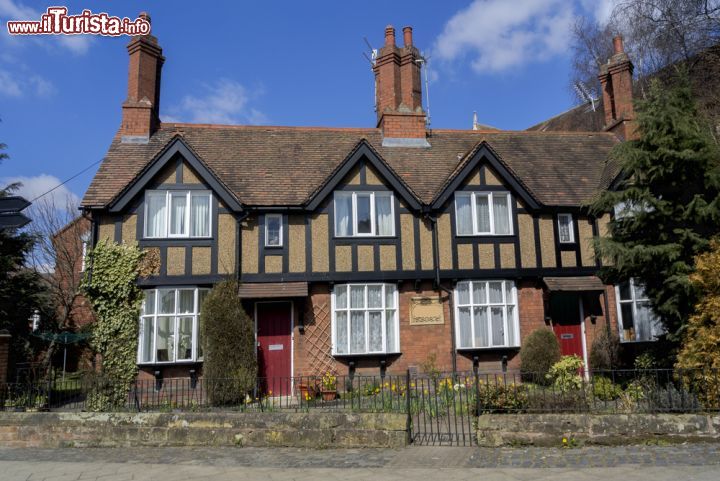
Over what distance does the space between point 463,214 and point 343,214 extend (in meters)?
3.70

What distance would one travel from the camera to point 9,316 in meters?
15.1

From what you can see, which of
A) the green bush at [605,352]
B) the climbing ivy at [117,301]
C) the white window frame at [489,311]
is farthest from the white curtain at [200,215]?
the green bush at [605,352]

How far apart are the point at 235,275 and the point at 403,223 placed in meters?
5.16

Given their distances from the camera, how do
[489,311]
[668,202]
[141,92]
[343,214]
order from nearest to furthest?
1. [668,202]
2. [489,311]
3. [343,214]
4. [141,92]

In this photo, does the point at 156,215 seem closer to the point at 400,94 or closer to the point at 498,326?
the point at 400,94

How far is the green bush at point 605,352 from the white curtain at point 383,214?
7.00 meters

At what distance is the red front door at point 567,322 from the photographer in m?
16.5

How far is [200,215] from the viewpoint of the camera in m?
15.7

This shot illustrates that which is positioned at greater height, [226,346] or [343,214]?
[343,214]

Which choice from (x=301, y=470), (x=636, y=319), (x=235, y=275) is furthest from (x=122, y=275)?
(x=636, y=319)

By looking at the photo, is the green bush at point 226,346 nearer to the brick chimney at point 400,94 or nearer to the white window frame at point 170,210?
the white window frame at point 170,210

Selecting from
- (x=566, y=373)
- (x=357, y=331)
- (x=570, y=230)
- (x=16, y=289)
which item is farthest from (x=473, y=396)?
Answer: (x=16, y=289)

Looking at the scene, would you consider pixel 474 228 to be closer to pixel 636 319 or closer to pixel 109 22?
pixel 636 319

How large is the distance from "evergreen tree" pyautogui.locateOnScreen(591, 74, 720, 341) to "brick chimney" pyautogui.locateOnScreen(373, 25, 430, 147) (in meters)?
8.15
